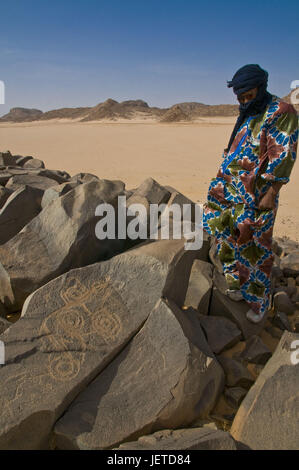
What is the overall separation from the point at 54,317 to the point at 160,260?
0.73 m

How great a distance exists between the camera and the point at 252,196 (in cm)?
254

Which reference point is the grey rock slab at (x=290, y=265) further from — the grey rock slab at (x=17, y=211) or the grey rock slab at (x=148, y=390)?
the grey rock slab at (x=17, y=211)

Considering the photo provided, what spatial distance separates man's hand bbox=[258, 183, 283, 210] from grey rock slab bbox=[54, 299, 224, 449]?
92cm

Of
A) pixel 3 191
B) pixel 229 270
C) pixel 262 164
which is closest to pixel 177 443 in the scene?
pixel 229 270

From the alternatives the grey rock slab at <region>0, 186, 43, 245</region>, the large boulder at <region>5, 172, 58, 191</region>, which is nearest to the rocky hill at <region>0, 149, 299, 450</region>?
the grey rock slab at <region>0, 186, 43, 245</region>

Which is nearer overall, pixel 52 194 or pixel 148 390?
pixel 148 390

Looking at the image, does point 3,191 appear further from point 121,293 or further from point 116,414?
point 116,414

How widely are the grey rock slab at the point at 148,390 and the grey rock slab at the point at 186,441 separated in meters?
0.08

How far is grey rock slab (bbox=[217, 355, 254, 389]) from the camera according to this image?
2.45 m

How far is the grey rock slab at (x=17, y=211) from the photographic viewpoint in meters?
3.33

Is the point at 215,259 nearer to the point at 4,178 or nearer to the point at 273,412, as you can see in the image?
the point at 273,412

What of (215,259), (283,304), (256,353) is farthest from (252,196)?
(283,304)

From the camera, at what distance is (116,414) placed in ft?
6.32

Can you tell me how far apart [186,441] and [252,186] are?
1591mm
